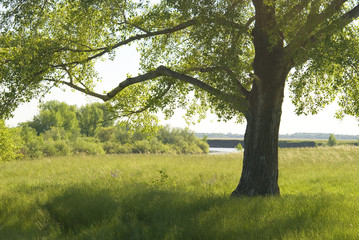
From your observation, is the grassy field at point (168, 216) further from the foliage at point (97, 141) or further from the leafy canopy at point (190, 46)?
the foliage at point (97, 141)

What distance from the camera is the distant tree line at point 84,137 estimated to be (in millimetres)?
50928

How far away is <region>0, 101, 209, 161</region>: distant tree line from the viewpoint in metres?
50.9

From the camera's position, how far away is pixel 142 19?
37.8ft

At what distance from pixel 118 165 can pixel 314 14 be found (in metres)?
13.3

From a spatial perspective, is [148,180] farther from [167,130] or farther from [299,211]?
[167,130]

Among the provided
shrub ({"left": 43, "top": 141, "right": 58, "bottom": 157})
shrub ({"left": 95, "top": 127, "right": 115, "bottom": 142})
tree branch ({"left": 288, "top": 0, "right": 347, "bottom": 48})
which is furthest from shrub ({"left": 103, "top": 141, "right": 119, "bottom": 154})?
tree branch ({"left": 288, "top": 0, "right": 347, "bottom": 48})

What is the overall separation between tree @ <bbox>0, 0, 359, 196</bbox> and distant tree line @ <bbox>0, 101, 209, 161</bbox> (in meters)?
36.7

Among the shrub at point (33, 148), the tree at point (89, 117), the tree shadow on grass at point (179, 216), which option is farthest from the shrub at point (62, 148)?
the tree shadow on grass at point (179, 216)

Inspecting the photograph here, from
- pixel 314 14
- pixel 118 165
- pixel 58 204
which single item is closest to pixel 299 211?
pixel 314 14

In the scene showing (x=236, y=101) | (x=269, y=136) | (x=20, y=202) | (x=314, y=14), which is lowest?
(x=20, y=202)

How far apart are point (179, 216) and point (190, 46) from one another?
582 centimetres

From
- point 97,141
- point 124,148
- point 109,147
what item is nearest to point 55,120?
point 97,141

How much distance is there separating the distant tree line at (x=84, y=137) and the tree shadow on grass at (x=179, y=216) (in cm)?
3941

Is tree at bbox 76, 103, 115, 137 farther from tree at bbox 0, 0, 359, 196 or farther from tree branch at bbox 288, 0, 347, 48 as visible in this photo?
tree branch at bbox 288, 0, 347, 48
